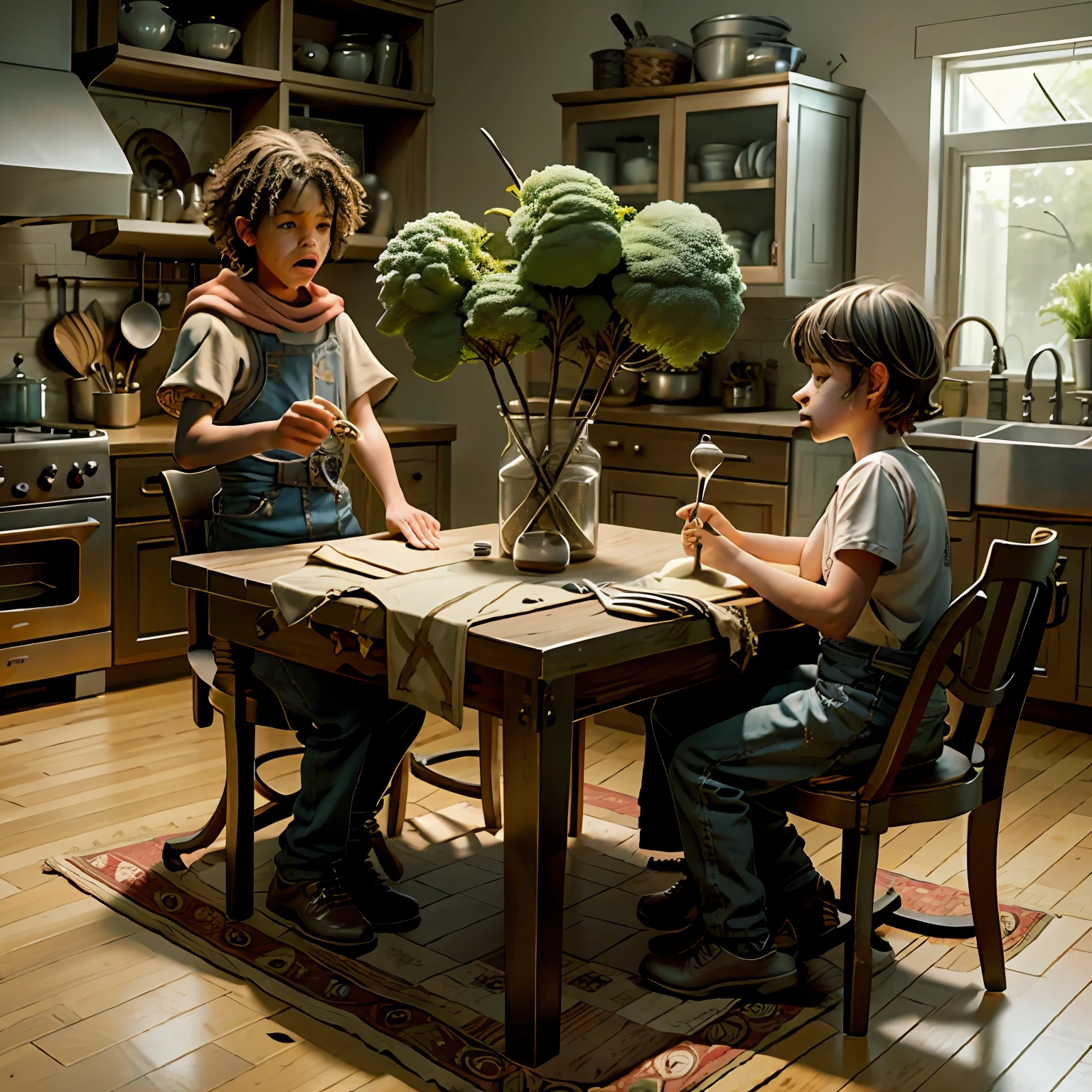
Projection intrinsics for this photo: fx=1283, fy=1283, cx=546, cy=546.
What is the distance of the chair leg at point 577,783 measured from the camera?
2.73 m

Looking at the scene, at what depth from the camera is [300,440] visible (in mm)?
2197

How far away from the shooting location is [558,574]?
2.14 metres

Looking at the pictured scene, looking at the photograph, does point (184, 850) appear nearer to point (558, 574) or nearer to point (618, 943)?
point (618, 943)

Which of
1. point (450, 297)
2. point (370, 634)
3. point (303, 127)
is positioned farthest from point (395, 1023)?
point (303, 127)

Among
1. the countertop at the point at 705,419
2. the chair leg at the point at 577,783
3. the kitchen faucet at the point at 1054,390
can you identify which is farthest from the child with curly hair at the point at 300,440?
the kitchen faucet at the point at 1054,390

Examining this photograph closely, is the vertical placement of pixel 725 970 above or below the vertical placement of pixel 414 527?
below

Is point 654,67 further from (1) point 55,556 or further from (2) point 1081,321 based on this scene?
(1) point 55,556

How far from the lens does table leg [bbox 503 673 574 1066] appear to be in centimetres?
180

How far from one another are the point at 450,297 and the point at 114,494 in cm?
222

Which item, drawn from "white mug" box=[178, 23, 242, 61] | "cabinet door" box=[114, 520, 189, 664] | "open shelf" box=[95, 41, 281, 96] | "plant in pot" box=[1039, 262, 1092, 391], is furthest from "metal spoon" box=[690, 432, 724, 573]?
"white mug" box=[178, 23, 242, 61]

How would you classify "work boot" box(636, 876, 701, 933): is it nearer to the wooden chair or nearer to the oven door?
the wooden chair

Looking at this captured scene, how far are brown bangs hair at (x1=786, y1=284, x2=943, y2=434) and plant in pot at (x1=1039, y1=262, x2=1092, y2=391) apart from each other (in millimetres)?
2311

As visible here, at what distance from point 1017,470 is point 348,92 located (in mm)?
2765

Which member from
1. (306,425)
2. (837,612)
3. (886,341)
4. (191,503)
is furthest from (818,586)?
(191,503)
